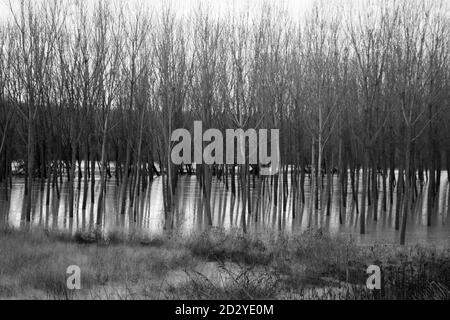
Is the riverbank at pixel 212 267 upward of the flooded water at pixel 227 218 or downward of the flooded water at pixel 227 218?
upward

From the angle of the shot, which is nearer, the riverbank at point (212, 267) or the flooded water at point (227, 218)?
the riverbank at point (212, 267)

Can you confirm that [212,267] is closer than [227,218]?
Yes

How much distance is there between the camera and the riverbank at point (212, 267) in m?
6.45

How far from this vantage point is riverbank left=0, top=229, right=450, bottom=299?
6.45 metres

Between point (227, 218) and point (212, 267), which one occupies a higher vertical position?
point (212, 267)

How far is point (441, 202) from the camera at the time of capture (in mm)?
19328

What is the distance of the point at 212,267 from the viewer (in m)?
8.34

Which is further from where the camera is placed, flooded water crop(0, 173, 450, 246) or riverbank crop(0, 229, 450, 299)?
flooded water crop(0, 173, 450, 246)

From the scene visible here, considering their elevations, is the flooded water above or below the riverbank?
below

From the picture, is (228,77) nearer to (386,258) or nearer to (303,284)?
(386,258)

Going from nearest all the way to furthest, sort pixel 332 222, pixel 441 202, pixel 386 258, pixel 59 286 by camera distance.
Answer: pixel 59 286 < pixel 386 258 < pixel 332 222 < pixel 441 202

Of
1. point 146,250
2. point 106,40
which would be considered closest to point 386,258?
point 146,250
